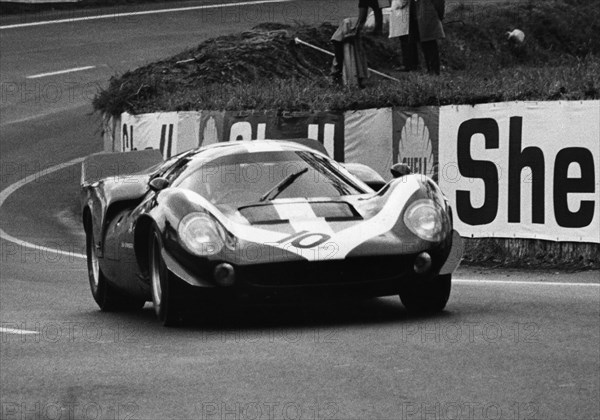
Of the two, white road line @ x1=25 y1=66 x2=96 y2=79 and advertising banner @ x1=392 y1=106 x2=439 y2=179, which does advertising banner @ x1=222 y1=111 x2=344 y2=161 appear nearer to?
advertising banner @ x1=392 y1=106 x2=439 y2=179

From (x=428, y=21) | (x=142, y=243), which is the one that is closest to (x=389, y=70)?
(x=428, y=21)

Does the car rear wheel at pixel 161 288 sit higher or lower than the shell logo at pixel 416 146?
higher

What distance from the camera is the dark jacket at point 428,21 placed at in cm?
1780

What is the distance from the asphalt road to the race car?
244 millimetres

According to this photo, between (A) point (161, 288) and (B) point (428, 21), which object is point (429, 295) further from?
(B) point (428, 21)

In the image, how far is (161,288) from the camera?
9023 millimetres

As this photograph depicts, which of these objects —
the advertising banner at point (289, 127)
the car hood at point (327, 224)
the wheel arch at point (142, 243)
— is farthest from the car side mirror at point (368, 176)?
the advertising banner at point (289, 127)

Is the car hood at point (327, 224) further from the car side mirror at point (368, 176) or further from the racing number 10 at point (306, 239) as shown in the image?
the car side mirror at point (368, 176)

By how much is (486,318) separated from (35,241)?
9279 mm

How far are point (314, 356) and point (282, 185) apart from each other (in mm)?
2195

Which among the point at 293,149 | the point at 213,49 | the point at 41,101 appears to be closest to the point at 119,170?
the point at 293,149

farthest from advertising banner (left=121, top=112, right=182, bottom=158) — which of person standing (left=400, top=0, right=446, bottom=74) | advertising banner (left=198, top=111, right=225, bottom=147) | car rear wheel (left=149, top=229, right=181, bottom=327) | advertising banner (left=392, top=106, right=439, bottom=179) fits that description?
car rear wheel (left=149, top=229, right=181, bottom=327)

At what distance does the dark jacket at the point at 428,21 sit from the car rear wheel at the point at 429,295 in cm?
881

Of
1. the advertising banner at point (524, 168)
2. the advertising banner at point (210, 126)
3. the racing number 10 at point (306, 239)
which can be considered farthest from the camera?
the advertising banner at point (210, 126)
